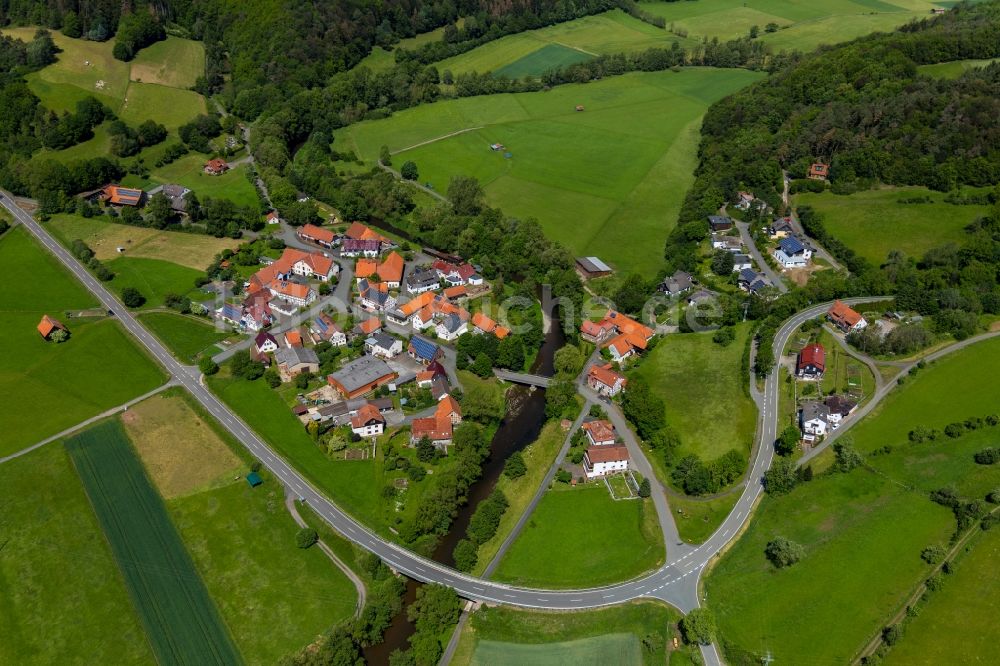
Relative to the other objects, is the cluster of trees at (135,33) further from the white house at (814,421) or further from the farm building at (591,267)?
the white house at (814,421)

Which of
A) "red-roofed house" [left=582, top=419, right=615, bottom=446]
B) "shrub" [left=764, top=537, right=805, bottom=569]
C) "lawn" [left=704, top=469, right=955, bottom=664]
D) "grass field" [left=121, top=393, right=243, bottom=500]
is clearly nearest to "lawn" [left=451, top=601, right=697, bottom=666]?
"lawn" [left=704, top=469, right=955, bottom=664]

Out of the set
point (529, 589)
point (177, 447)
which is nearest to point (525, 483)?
point (529, 589)

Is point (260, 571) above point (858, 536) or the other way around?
the other way around

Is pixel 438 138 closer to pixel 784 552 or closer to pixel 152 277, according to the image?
pixel 152 277

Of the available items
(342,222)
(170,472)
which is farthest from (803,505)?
(342,222)

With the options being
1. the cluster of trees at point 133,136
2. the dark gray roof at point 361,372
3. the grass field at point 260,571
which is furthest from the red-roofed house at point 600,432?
the cluster of trees at point 133,136
